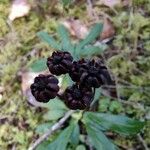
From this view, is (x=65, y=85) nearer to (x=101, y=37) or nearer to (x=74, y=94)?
(x=74, y=94)

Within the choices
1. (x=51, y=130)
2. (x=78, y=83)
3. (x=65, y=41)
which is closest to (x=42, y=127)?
(x=51, y=130)

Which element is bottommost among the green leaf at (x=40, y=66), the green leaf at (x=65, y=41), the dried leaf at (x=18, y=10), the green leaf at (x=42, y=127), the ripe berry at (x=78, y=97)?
the green leaf at (x=42, y=127)

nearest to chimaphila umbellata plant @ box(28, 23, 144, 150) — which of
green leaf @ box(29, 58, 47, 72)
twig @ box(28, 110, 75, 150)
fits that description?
twig @ box(28, 110, 75, 150)

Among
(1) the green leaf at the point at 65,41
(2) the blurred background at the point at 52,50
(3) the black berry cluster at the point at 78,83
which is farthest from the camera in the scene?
(2) the blurred background at the point at 52,50

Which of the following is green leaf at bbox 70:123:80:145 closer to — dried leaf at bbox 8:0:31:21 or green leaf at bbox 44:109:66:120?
green leaf at bbox 44:109:66:120

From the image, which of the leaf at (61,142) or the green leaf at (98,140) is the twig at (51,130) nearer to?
the leaf at (61,142)

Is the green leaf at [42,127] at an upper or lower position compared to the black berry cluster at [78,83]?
lower

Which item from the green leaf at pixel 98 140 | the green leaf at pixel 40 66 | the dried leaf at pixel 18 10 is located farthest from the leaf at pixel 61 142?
the dried leaf at pixel 18 10
